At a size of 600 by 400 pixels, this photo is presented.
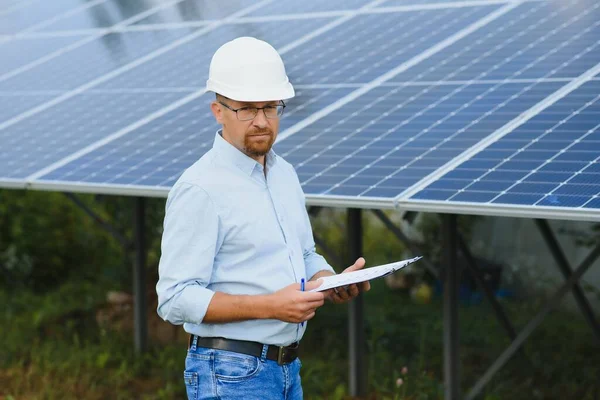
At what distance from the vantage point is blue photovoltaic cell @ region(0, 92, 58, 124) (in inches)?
367

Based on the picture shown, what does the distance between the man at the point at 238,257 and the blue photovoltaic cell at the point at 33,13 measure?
812 cm

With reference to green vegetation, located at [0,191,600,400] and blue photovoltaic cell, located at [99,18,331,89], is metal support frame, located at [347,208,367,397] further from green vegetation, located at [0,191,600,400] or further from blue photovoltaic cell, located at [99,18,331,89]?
blue photovoltaic cell, located at [99,18,331,89]

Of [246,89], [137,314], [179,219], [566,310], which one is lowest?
[566,310]

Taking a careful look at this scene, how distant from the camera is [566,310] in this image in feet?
37.1

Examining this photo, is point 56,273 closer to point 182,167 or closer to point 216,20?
point 216,20

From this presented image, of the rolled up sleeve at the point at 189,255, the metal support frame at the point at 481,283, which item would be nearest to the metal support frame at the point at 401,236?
the metal support frame at the point at 481,283

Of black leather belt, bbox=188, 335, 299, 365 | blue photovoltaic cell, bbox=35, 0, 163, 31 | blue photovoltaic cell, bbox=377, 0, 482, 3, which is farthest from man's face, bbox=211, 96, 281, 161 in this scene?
blue photovoltaic cell, bbox=35, 0, 163, 31

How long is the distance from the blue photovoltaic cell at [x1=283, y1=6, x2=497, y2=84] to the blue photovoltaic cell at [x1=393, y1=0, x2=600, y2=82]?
28 cm

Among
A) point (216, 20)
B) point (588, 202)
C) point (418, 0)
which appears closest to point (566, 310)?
point (418, 0)

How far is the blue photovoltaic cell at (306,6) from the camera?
970 centimetres

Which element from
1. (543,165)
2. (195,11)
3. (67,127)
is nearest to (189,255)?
(543,165)

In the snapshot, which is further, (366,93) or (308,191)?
(366,93)

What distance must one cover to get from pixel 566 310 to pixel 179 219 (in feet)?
26.2

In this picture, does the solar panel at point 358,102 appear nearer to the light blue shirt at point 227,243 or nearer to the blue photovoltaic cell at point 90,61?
the blue photovoltaic cell at point 90,61
